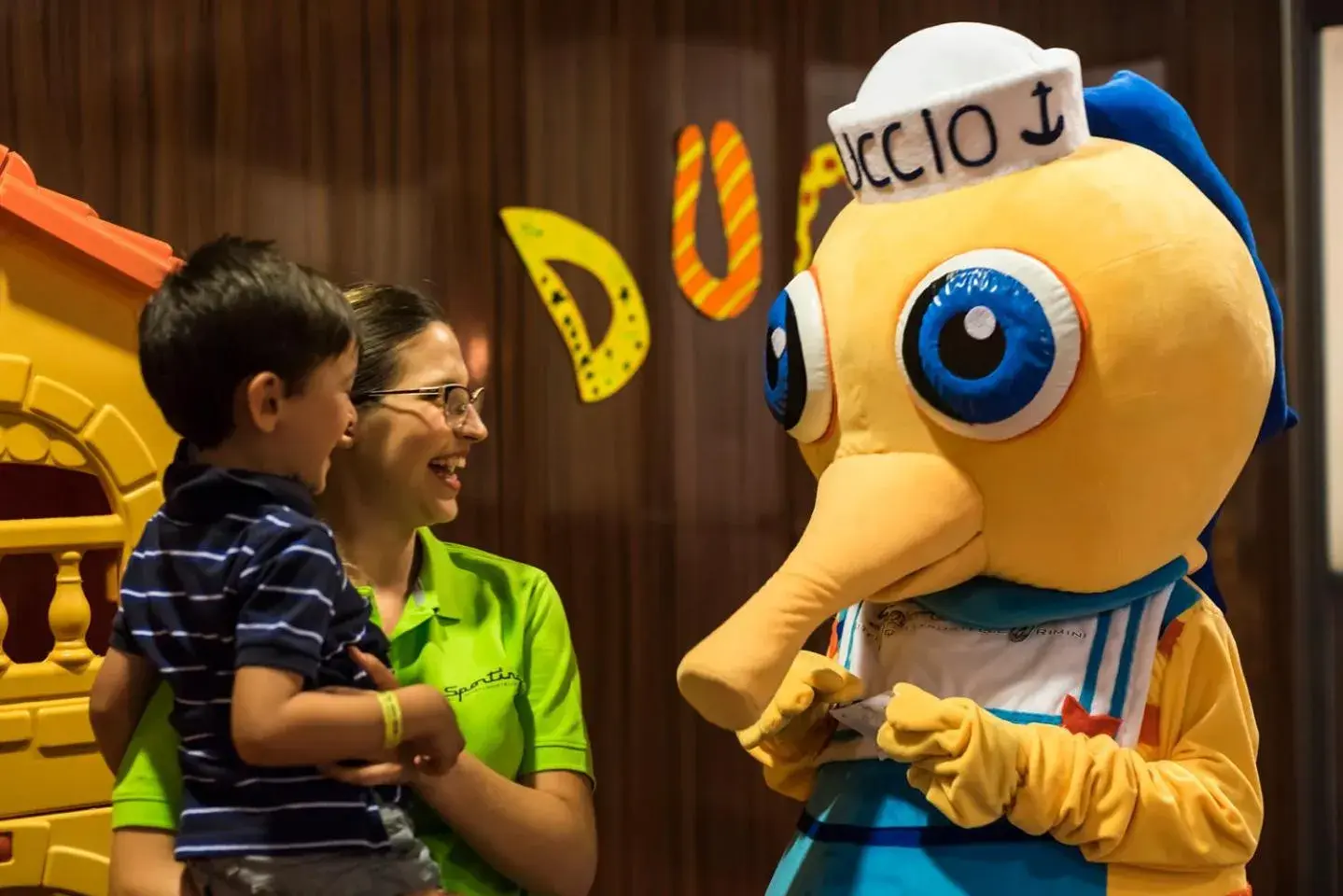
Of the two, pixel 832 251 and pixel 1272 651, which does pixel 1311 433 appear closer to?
pixel 1272 651

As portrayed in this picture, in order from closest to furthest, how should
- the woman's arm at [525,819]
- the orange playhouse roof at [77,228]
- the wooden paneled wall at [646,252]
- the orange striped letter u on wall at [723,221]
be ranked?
the woman's arm at [525,819]
the orange playhouse roof at [77,228]
the wooden paneled wall at [646,252]
the orange striped letter u on wall at [723,221]

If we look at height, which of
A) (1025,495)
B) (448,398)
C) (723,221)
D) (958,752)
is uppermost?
(723,221)

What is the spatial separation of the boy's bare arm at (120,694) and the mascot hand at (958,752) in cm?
70

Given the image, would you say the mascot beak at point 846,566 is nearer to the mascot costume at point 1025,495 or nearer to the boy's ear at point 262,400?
the mascot costume at point 1025,495

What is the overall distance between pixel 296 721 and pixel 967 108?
838 mm

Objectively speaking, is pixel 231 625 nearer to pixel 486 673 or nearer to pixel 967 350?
pixel 486 673

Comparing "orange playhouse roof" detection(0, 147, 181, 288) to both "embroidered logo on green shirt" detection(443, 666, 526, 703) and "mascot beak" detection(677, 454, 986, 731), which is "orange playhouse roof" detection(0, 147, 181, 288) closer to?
"embroidered logo on green shirt" detection(443, 666, 526, 703)

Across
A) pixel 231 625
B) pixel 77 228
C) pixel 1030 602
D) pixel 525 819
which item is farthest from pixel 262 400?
pixel 1030 602

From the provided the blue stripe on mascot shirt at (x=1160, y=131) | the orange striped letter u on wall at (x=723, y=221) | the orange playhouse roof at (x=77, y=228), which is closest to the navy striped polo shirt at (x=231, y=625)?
the orange playhouse roof at (x=77, y=228)

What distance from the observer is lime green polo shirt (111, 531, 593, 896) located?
1384 millimetres

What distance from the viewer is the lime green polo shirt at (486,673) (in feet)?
4.54

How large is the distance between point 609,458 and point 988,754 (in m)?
1.42

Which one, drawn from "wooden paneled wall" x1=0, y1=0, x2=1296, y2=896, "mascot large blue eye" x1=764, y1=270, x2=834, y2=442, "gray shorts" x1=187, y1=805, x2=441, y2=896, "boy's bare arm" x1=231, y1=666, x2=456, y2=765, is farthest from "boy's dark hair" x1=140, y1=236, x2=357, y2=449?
"wooden paneled wall" x1=0, y1=0, x2=1296, y2=896

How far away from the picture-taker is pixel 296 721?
3.54 ft
